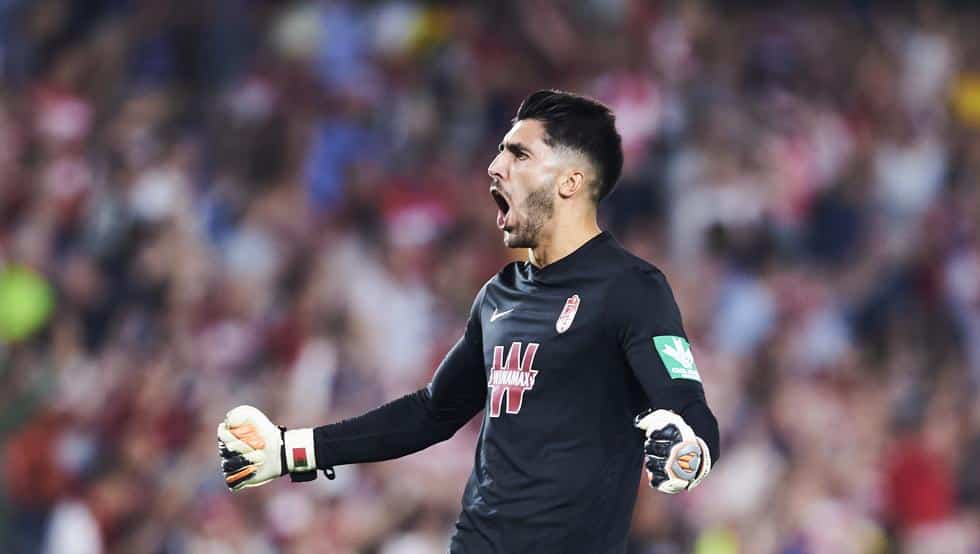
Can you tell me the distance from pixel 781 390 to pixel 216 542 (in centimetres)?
325

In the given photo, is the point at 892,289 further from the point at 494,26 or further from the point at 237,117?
the point at 237,117

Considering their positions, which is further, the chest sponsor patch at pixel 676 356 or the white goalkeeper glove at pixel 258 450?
the white goalkeeper glove at pixel 258 450

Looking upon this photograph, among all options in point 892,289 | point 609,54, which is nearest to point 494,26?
point 609,54

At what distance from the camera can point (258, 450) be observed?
14.1 ft

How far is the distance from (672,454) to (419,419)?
1132 mm

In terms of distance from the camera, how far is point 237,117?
38.3 ft

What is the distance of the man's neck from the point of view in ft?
13.7

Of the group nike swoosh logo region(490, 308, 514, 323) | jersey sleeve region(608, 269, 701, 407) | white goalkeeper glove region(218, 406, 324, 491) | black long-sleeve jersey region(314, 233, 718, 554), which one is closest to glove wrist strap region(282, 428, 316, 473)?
white goalkeeper glove region(218, 406, 324, 491)

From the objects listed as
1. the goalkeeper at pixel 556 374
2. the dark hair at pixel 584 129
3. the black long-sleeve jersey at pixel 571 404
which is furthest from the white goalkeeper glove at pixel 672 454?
the dark hair at pixel 584 129

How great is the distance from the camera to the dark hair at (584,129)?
13.6ft

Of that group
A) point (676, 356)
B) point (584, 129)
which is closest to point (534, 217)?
point (584, 129)

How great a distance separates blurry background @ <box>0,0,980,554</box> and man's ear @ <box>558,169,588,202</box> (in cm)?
422

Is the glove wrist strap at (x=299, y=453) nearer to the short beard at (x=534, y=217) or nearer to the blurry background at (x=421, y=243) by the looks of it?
the short beard at (x=534, y=217)

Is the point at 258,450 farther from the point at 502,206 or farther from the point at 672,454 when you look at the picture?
the point at 672,454
